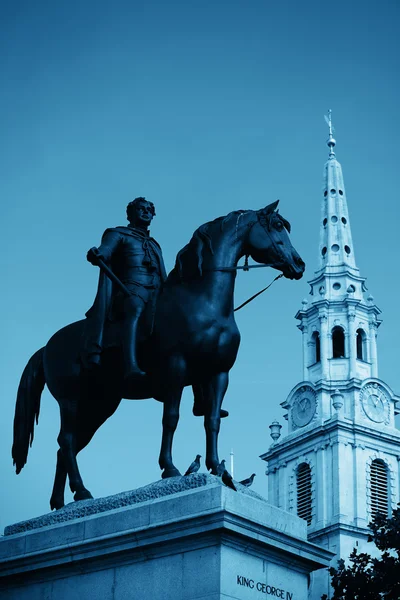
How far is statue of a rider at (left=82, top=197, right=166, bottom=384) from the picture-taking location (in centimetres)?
1380

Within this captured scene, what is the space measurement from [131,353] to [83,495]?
2161mm

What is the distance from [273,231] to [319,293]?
7200 cm

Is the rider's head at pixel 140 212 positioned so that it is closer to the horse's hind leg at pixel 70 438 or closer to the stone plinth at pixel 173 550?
the horse's hind leg at pixel 70 438

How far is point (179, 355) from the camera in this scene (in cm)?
1338

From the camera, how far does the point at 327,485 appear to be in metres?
77.5

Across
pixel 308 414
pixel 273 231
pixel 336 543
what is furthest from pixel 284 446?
pixel 273 231

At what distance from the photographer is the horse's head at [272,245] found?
46.1 ft

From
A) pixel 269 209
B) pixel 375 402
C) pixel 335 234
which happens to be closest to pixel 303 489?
pixel 375 402

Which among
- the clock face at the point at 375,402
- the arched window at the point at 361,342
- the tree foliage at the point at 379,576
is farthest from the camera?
the arched window at the point at 361,342

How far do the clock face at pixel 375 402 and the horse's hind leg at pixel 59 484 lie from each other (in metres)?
66.3

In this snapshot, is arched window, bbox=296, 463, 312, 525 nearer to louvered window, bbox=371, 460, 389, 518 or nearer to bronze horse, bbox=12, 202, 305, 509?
louvered window, bbox=371, 460, 389, 518

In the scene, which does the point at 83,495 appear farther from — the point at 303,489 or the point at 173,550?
the point at 303,489

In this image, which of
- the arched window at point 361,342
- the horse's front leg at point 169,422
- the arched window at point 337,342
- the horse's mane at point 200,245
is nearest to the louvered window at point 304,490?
the arched window at point 337,342

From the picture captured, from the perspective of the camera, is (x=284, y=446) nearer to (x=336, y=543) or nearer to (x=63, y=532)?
(x=336, y=543)
